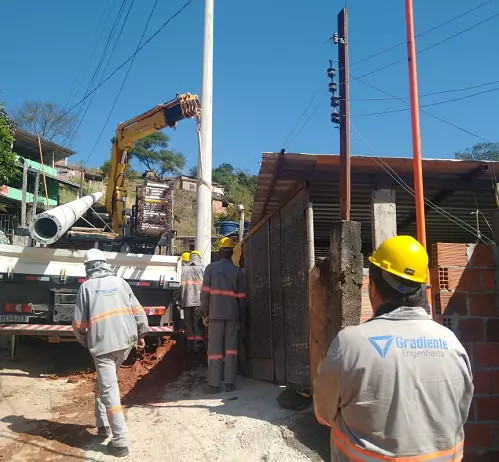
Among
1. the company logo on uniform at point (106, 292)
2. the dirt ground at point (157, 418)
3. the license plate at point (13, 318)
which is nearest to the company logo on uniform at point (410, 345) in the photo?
the dirt ground at point (157, 418)

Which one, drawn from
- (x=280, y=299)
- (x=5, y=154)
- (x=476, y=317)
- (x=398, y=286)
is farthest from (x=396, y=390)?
(x=5, y=154)

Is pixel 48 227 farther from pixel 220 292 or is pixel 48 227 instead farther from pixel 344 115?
pixel 344 115

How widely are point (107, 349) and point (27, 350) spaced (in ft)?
14.3

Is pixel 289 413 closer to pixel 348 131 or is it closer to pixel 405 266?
pixel 348 131

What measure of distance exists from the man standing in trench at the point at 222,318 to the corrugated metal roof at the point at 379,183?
1.18m

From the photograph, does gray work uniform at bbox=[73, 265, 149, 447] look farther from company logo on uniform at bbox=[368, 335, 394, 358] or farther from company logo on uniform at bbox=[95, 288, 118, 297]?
company logo on uniform at bbox=[368, 335, 394, 358]

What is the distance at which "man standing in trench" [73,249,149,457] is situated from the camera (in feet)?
15.0

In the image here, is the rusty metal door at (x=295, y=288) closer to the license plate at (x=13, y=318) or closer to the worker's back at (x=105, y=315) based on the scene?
the worker's back at (x=105, y=315)

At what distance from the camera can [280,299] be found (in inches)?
235

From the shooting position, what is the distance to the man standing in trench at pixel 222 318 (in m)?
6.18

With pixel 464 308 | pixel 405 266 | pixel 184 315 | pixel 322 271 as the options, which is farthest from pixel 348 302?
pixel 184 315

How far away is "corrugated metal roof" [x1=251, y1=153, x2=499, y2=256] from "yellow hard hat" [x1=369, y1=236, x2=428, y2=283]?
108 inches

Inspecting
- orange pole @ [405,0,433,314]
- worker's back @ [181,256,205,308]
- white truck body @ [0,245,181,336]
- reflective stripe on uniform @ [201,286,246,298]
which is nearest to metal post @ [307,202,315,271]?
orange pole @ [405,0,433,314]

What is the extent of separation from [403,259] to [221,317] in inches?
178
